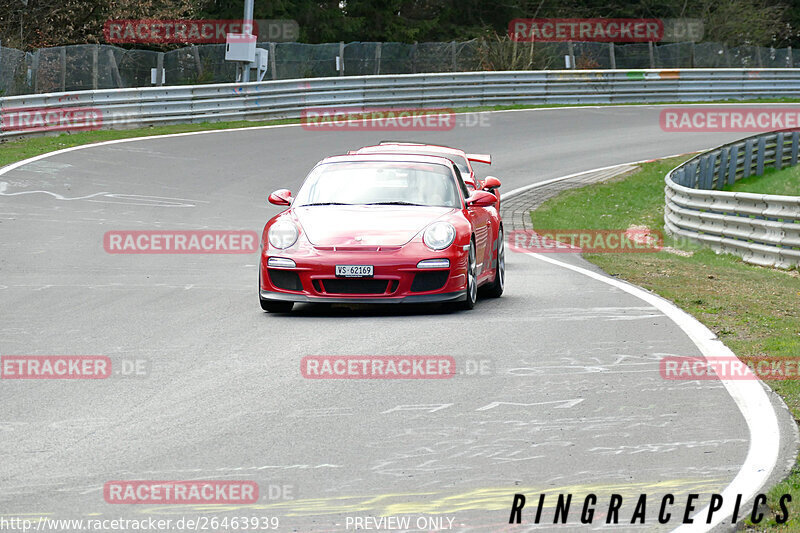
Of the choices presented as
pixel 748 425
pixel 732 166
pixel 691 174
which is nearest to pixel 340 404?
pixel 748 425

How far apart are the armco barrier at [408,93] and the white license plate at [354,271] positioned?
57.6 ft

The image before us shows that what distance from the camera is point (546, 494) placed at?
5430mm

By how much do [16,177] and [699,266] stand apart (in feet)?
40.7

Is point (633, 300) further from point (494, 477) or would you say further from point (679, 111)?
point (679, 111)

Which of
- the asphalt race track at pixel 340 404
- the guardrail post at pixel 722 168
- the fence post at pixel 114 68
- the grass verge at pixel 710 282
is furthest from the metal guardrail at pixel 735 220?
the fence post at pixel 114 68

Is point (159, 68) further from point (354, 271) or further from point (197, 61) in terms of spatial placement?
point (354, 271)

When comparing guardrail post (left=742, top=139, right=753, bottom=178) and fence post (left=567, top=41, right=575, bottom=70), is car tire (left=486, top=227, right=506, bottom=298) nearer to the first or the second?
guardrail post (left=742, top=139, right=753, bottom=178)

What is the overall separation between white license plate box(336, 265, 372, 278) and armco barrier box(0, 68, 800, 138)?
57.6 feet

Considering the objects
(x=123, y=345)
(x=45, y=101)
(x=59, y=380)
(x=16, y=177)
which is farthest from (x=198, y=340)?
(x=45, y=101)

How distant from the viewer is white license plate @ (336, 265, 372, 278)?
10703 mm

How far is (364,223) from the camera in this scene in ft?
36.7

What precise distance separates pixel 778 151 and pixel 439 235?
67.2ft

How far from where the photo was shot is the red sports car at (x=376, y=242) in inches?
424

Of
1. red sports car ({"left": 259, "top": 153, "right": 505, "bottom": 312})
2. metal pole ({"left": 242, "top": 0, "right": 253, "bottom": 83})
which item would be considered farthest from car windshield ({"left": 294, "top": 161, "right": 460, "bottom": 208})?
metal pole ({"left": 242, "top": 0, "right": 253, "bottom": 83})
